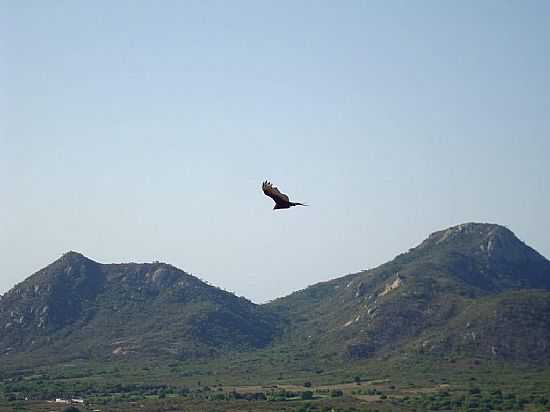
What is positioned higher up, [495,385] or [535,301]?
[535,301]

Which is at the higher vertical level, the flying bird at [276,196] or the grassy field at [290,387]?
the flying bird at [276,196]

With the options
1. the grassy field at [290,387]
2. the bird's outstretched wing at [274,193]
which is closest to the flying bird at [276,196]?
the bird's outstretched wing at [274,193]

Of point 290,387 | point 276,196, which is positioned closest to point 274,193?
point 276,196

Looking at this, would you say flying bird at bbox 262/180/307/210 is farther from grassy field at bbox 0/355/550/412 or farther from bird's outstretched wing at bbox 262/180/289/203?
grassy field at bbox 0/355/550/412

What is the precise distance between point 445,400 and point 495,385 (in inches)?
878

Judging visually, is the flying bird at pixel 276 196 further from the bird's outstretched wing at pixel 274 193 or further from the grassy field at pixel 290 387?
the grassy field at pixel 290 387

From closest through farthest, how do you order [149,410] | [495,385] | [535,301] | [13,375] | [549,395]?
[149,410]
[549,395]
[495,385]
[13,375]
[535,301]

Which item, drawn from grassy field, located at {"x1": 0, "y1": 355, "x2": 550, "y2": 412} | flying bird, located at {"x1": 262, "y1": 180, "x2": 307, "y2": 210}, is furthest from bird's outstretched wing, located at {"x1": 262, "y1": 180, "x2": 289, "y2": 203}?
grassy field, located at {"x1": 0, "y1": 355, "x2": 550, "y2": 412}

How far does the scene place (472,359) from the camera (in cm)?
18362

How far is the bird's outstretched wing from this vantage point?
37.6m

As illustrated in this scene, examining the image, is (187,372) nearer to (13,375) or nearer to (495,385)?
(13,375)

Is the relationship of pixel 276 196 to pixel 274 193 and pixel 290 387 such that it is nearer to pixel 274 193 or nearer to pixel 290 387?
pixel 274 193

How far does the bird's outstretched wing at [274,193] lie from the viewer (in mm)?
37562

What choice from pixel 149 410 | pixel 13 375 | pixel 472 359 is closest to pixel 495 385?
pixel 472 359
